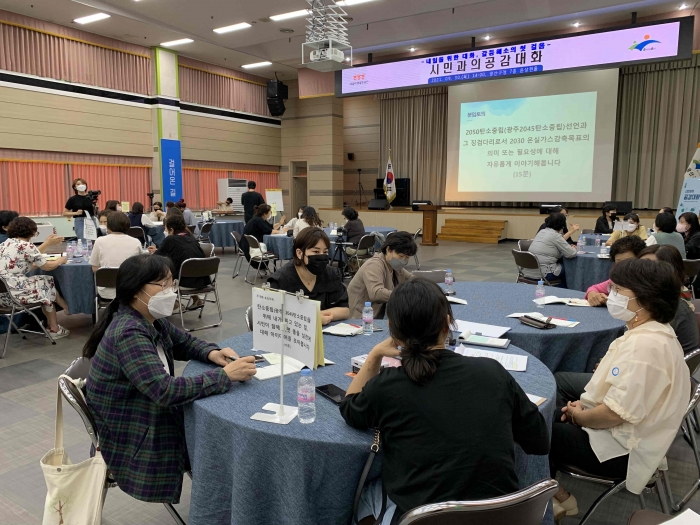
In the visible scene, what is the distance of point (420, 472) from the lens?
4.51 ft

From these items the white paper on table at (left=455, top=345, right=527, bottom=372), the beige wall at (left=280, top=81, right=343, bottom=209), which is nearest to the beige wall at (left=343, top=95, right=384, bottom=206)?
the beige wall at (left=280, top=81, right=343, bottom=209)

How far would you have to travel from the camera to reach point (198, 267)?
5.24 meters

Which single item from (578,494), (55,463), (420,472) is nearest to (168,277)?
(55,463)

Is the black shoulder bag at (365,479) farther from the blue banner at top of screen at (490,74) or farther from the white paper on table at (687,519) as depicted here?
the blue banner at top of screen at (490,74)

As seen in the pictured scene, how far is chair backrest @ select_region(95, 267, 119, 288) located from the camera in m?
4.63

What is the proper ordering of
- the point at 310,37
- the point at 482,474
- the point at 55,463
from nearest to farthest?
the point at 482,474 → the point at 55,463 → the point at 310,37

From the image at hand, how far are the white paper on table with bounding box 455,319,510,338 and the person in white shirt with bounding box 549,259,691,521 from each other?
2.14 ft

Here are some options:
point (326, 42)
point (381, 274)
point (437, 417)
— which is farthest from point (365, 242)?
point (437, 417)

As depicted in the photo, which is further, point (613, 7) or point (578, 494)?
point (613, 7)

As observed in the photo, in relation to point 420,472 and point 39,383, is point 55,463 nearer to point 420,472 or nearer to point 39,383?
point 420,472

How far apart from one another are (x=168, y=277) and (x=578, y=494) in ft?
7.16

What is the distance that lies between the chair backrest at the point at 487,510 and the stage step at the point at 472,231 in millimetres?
12749

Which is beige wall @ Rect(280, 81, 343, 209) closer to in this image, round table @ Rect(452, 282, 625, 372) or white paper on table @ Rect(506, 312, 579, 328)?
round table @ Rect(452, 282, 625, 372)

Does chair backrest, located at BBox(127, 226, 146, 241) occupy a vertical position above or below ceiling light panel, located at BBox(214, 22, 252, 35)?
below
